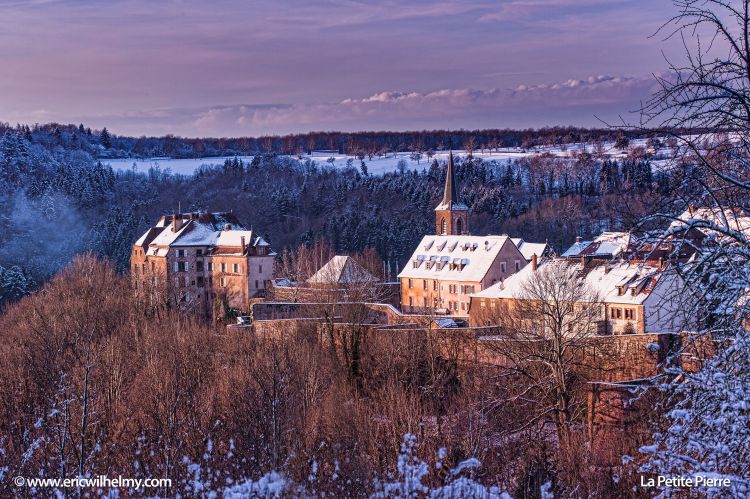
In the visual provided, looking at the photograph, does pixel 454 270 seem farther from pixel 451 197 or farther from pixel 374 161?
Answer: pixel 374 161

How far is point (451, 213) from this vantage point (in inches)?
3228

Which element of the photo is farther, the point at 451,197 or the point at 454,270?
the point at 451,197

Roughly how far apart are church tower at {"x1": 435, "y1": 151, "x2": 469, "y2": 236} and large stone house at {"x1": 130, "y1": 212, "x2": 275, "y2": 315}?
2058 cm

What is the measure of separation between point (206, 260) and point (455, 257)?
2079 centimetres

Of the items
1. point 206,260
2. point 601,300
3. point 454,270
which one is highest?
point 601,300

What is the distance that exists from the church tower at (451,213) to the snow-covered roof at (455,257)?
13.2 m

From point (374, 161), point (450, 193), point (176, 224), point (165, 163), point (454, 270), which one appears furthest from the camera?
point (374, 161)

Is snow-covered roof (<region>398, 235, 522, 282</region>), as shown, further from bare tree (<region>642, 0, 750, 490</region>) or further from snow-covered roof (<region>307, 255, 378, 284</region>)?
bare tree (<region>642, 0, 750, 490</region>)

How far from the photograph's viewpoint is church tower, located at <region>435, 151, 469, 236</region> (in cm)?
8212

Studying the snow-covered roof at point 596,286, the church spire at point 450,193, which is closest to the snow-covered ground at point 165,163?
the church spire at point 450,193

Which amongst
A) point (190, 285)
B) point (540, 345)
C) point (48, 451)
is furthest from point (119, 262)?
point (48, 451)

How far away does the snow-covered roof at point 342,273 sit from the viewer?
183 ft

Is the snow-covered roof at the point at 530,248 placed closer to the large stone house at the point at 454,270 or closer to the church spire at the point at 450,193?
the large stone house at the point at 454,270

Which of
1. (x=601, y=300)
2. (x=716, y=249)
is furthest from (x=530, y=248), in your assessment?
(x=716, y=249)
